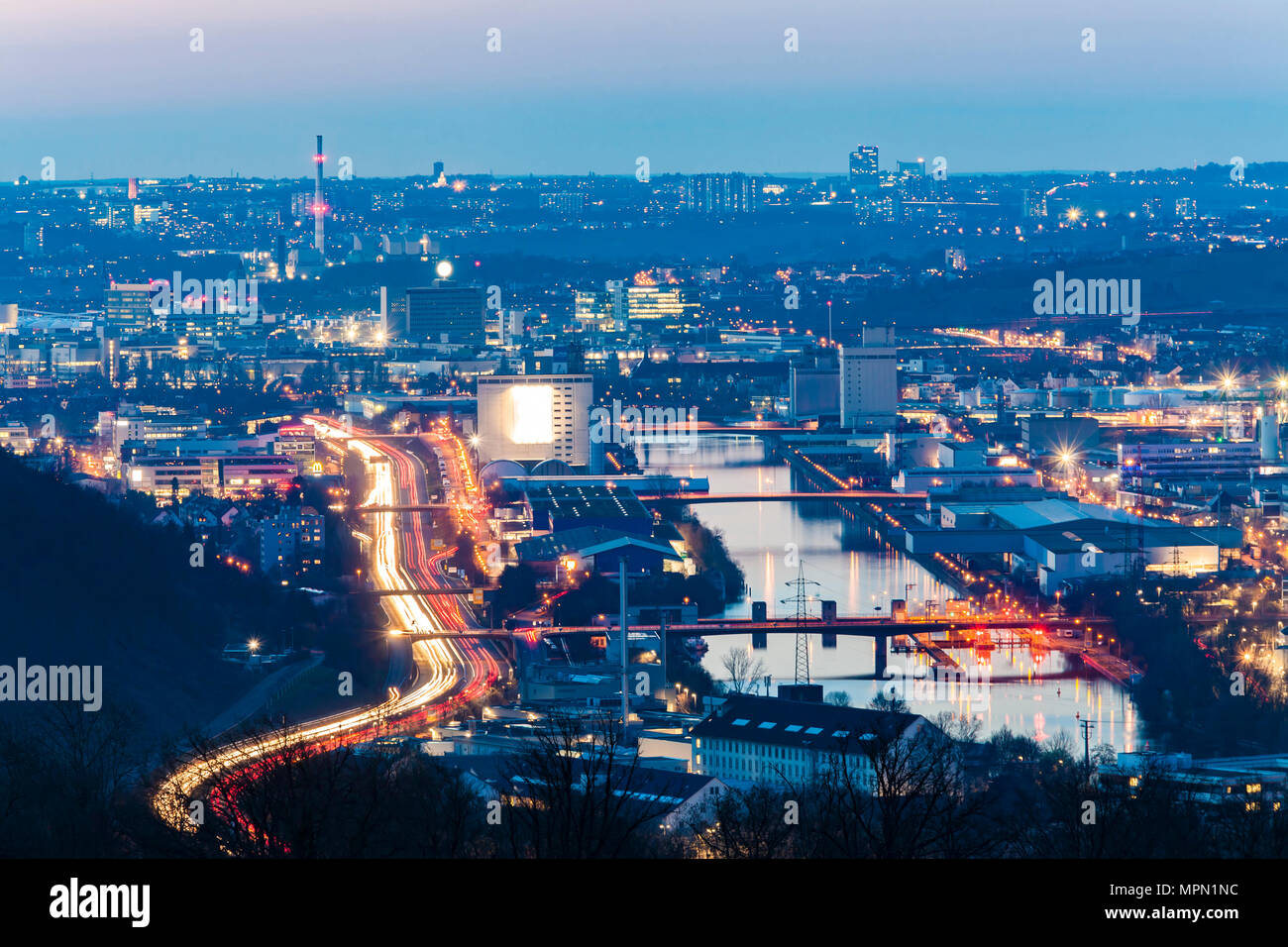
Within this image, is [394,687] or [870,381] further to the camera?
[870,381]

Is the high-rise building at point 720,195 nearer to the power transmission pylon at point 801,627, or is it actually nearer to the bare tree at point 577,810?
the power transmission pylon at point 801,627

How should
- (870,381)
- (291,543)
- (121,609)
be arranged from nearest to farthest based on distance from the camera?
(121,609), (291,543), (870,381)

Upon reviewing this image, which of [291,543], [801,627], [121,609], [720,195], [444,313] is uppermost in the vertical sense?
[720,195]

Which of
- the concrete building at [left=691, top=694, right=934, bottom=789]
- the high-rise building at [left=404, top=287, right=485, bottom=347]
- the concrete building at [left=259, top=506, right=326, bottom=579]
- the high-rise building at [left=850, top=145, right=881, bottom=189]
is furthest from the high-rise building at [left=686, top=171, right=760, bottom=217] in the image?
the concrete building at [left=691, top=694, right=934, bottom=789]

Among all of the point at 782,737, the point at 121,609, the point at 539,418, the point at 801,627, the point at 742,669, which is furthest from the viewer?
the point at 539,418

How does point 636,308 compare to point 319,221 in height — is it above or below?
below

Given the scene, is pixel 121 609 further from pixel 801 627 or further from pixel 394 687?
pixel 801 627

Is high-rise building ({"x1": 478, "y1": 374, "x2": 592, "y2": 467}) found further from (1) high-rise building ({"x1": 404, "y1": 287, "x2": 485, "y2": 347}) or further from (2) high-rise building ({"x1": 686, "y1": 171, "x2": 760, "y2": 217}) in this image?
(2) high-rise building ({"x1": 686, "y1": 171, "x2": 760, "y2": 217})

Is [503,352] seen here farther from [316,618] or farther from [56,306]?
[316,618]

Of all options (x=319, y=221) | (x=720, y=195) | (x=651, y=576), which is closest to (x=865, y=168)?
(x=720, y=195)
